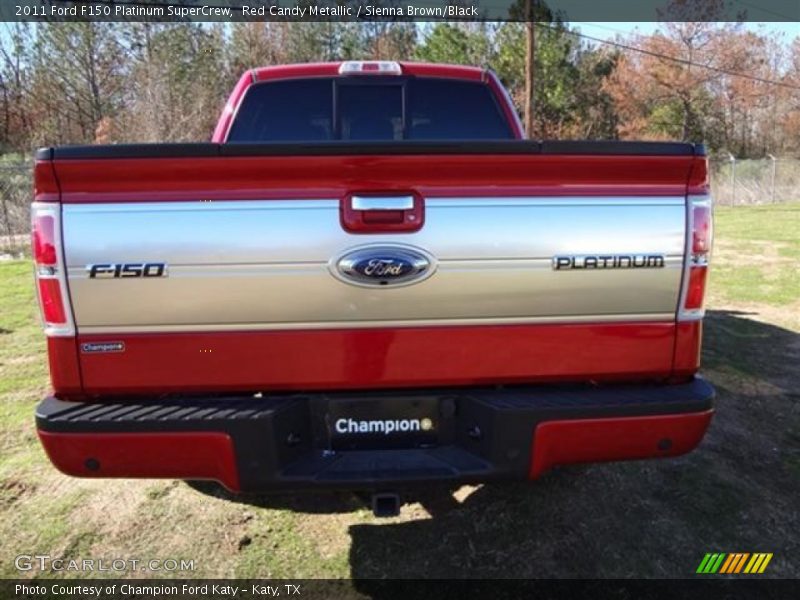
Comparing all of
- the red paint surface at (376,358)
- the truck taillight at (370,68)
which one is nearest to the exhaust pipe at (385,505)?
the red paint surface at (376,358)

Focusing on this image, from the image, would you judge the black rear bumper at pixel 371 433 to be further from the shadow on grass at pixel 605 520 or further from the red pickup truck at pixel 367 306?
the shadow on grass at pixel 605 520

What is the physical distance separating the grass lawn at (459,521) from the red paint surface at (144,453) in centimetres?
81

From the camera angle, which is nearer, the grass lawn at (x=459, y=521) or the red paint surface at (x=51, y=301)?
the red paint surface at (x=51, y=301)

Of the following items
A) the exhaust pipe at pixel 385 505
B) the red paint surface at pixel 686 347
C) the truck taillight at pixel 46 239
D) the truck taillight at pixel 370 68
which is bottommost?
the exhaust pipe at pixel 385 505

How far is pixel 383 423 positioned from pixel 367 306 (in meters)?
0.44

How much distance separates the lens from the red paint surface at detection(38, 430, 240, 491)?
2.18 metres

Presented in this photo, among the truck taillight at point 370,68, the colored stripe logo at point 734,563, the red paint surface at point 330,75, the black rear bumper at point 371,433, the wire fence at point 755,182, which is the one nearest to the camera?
the black rear bumper at point 371,433

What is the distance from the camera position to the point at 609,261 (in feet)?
7.36

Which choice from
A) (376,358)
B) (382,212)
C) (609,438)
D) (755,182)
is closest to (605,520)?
(609,438)

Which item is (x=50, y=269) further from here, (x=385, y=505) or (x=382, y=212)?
(x=385, y=505)

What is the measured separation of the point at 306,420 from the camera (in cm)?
231

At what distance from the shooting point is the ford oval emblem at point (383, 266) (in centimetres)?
218

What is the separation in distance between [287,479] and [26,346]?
512 cm

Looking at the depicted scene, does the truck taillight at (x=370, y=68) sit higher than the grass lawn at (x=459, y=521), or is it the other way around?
the truck taillight at (x=370, y=68)
